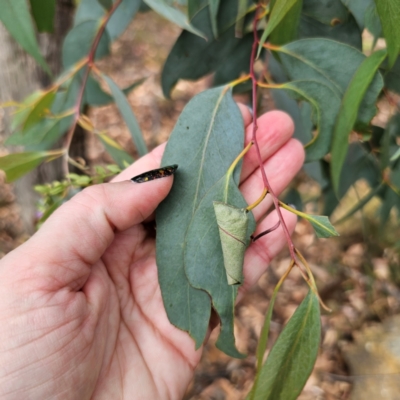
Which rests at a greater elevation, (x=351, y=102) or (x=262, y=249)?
(x=351, y=102)

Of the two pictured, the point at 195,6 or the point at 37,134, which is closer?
the point at 195,6

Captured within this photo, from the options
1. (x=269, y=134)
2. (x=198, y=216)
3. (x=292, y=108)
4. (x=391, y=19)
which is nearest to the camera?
(x=391, y=19)

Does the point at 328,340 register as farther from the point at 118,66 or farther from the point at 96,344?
the point at 118,66

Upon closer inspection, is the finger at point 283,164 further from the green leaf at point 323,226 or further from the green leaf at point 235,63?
the green leaf at point 323,226

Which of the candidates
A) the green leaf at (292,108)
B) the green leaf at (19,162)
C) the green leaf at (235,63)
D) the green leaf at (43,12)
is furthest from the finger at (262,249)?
the green leaf at (43,12)

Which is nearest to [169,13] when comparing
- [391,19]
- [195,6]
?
[195,6]

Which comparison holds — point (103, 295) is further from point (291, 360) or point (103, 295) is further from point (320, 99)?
point (320, 99)
